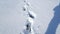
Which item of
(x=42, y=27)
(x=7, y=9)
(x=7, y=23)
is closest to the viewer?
(x=42, y=27)

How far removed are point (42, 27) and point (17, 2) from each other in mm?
451

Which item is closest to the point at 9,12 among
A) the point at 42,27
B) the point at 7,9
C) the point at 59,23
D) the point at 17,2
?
the point at 7,9

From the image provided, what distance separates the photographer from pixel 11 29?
4.28 ft

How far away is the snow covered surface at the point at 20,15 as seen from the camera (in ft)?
4.23

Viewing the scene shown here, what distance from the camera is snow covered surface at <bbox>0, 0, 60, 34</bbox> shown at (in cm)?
129

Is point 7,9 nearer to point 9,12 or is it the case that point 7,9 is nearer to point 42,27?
point 9,12

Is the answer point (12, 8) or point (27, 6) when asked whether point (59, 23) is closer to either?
point (27, 6)

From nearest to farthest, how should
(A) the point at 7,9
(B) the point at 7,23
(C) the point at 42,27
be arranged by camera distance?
(C) the point at 42,27 → (B) the point at 7,23 → (A) the point at 7,9

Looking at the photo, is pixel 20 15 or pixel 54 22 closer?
pixel 54 22

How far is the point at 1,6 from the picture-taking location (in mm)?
1538

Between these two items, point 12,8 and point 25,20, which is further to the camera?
point 12,8

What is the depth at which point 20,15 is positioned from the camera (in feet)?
4.64

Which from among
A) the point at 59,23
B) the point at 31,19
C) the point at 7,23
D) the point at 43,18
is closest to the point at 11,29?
the point at 7,23

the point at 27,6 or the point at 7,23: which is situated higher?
the point at 27,6
